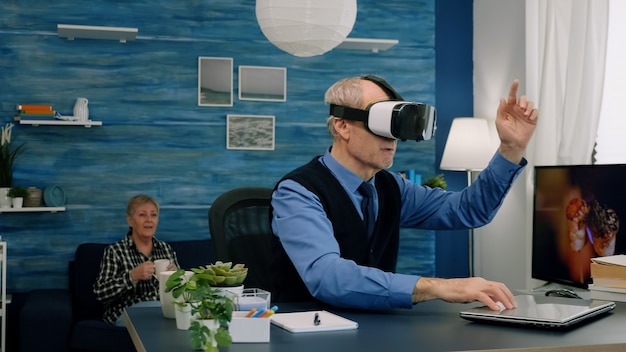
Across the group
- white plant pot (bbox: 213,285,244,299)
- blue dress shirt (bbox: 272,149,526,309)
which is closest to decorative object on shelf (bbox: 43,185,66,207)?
blue dress shirt (bbox: 272,149,526,309)

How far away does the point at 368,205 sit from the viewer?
8.18 feet

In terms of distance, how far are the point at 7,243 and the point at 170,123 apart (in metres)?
1.20

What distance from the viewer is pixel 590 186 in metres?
3.74

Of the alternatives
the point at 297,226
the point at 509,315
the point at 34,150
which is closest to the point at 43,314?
the point at 34,150

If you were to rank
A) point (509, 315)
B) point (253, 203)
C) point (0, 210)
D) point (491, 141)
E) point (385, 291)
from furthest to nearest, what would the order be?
point (491, 141)
point (0, 210)
point (253, 203)
point (385, 291)
point (509, 315)

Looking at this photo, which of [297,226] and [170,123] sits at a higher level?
[170,123]

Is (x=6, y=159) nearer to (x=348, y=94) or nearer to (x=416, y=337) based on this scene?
(x=348, y=94)

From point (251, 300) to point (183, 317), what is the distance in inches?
5.7

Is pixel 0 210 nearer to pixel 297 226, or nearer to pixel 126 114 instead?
pixel 126 114

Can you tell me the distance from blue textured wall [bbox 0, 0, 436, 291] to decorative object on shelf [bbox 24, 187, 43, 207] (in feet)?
0.47

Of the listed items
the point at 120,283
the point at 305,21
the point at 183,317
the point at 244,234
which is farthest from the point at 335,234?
the point at 120,283

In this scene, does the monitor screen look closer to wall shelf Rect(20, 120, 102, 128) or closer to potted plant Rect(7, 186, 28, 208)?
wall shelf Rect(20, 120, 102, 128)

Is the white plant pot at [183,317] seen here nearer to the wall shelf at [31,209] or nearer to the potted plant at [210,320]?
the potted plant at [210,320]

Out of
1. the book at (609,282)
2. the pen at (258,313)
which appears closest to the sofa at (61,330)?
the book at (609,282)
